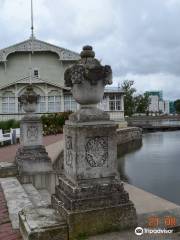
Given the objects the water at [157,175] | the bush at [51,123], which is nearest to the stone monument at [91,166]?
the water at [157,175]

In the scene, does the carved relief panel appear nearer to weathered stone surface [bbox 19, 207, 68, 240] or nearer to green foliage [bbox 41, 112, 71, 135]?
weathered stone surface [bbox 19, 207, 68, 240]

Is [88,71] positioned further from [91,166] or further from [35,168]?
[35,168]

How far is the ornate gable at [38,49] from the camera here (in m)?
38.5

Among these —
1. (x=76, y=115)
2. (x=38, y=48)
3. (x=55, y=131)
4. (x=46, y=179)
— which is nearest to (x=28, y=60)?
(x=38, y=48)

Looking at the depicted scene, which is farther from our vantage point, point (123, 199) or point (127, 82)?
point (127, 82)

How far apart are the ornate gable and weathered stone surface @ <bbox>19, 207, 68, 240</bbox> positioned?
113 ft

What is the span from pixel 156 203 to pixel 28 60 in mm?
32560

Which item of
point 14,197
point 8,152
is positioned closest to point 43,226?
point 14,197

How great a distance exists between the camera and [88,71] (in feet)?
16.6

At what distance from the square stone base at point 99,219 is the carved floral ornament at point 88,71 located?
1.73 meters

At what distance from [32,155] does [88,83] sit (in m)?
5.43

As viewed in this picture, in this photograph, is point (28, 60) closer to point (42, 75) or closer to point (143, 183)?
point (42, 75)

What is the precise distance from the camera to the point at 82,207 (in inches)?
192

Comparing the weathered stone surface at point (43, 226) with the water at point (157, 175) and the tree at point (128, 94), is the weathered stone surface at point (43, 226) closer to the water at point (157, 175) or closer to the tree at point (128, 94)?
the water at point (157, 175)
